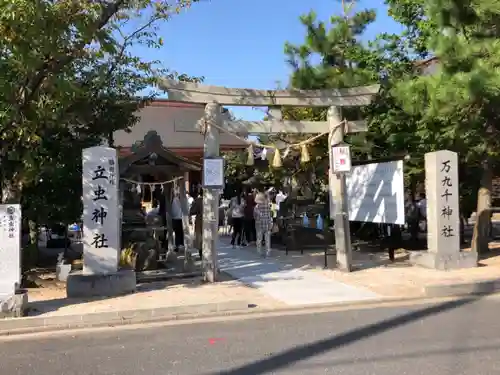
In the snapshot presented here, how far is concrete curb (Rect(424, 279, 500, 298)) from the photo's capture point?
30.3 ft

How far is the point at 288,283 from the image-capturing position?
1041 cm


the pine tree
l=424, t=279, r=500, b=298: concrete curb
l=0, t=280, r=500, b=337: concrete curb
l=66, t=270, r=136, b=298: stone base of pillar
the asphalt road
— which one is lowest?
the asphalt road

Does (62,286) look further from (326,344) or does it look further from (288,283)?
(326,344)

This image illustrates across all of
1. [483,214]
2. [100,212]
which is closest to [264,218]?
[100,212]

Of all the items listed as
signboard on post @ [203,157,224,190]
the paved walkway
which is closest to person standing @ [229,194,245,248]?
the paved walkway

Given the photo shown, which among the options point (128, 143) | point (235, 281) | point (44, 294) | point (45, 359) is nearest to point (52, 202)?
point (44, 294)

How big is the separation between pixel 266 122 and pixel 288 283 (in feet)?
11.1

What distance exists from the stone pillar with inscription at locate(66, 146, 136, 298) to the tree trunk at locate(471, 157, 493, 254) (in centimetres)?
862

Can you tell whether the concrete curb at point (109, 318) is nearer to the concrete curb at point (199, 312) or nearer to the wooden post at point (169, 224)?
the concrete curb at point (199, 312)

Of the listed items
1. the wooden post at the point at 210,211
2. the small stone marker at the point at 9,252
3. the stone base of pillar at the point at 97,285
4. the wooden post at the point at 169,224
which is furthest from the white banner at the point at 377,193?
the small stone marker at the point at 9,252

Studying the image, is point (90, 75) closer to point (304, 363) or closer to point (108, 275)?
point (108, 275)

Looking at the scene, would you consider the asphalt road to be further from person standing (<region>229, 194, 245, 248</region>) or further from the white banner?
person standing (<region>229, 194, 245, 248</region>)

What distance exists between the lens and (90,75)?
39.4ft

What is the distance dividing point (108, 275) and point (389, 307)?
15.8ft
